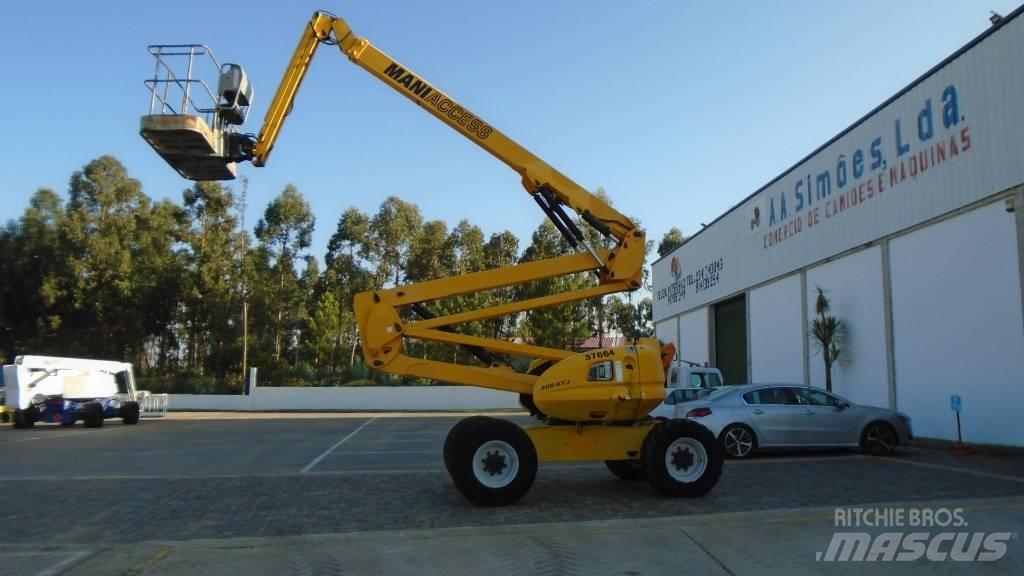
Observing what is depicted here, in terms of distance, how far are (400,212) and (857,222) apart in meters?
41.7

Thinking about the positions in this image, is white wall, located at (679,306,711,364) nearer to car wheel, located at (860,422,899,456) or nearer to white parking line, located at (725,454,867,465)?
car wheel, located at (860,422,899,456)

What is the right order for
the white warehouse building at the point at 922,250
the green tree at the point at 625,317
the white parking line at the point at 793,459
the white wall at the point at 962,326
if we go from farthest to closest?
1. the green tree at the point at 625,317
2. the white warehouse building at the point at 922,250
3. the white wall at the point at 962,326
4. the white parking line at the point at 793,459

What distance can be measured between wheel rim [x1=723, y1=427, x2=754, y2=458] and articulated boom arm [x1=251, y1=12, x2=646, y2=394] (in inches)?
174

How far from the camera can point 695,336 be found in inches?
1391

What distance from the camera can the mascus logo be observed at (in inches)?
474

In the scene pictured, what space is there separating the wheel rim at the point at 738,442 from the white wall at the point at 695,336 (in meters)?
19.6

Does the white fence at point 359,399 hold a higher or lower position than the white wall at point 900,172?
lower

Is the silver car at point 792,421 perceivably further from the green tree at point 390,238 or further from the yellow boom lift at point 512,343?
the green tree at point 390,238

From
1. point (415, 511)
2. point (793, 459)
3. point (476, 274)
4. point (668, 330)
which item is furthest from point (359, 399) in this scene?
point (415, 511)

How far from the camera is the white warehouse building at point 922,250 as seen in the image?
15.5 m

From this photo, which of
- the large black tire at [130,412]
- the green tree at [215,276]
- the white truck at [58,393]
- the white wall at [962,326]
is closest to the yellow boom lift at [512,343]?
the white wall at [962,326]

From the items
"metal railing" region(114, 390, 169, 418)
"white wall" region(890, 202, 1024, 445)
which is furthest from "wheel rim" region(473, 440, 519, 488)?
"metal railing" region(114, 390, 169, 418)

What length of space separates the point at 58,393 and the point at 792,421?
83.8 ft

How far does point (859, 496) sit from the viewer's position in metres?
9.18
